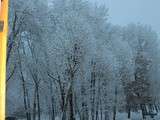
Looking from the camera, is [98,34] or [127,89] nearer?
[98,34]

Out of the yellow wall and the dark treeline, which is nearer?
the yellow wall

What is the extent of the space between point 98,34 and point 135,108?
70.7ft

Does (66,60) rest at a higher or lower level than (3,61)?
higher

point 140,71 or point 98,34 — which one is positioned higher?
point 98,34

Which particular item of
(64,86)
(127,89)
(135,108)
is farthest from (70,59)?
(135,108)

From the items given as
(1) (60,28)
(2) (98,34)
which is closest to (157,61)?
(2) (98,34)

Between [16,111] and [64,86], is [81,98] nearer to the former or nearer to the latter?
[64,86]

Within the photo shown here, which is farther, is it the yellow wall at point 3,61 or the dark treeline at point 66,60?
the dark treeline at point 66,60

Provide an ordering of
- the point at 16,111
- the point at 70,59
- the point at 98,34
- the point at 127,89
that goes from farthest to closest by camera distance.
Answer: the point at 127,89
the point at 16,111
the point at 98,34
the point at 70,59

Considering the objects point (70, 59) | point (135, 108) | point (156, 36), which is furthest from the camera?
point (156, 36)

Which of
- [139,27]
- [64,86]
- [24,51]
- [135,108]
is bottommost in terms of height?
[135,108]

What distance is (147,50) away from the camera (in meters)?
66.3

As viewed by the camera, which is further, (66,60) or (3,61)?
(66,60)

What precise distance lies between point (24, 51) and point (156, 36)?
110ft
